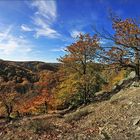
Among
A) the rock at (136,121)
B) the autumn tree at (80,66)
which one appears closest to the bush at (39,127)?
the rock at (136,121)

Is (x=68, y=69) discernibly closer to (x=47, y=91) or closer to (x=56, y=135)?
(x=47, y=91)

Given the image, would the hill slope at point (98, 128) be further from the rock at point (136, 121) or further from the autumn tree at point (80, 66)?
the autumn tree at point (80, 66)

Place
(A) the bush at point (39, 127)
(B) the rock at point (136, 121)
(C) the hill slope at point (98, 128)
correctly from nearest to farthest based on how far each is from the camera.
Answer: (C) the hill slope at point (98, 128) < (B) the rock at point (136, 121) < (A) the bush at point (39, 127)

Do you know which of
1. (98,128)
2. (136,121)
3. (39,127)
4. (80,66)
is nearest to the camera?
(136,121)

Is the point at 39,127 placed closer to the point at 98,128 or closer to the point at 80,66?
the point at 98,128

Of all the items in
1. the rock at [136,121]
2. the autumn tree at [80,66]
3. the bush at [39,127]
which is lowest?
the bush at [39,127]

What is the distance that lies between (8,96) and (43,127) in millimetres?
24622

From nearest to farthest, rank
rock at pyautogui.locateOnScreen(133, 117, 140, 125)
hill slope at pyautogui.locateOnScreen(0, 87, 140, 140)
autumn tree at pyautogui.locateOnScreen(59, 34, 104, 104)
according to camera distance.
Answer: hill slope at pyautogui.locateOnScreen(0, 87, 140, 140)
rock at pyautogui.locateOnScreen(133, 117, 140, 125)
autumn tree at pyautogui.locateOnScreen(59, 34, 104, 104)

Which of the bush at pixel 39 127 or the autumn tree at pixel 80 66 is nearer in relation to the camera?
the bush at pixel 39 127

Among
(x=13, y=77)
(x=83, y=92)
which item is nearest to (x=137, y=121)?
(x=83, y=92)

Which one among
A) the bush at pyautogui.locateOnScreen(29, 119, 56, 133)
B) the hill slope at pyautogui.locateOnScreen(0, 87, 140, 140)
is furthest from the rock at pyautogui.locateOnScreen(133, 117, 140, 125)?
the bush at pyautogui.locateOnScreen(29, 119, 56, 133)

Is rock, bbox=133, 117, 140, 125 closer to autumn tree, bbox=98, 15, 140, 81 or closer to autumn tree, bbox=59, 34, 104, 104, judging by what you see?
autumn tree, bbox=98, 15, 140, 81

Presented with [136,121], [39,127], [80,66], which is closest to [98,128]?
[136,121]

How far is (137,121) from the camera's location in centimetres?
1572
